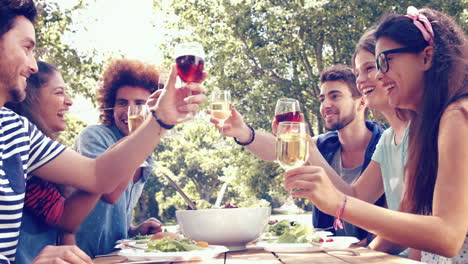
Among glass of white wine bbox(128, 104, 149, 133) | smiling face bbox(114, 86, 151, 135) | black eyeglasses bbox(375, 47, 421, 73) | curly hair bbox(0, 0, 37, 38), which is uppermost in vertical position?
curly hair bbox(0, 0, 37, 38)

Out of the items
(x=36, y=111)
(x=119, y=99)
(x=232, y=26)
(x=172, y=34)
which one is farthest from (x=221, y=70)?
(x=36, y=111)

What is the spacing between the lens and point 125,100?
3943 mm

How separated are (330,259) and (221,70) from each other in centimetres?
1244

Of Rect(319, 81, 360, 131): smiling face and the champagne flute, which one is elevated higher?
Rect(319, 81, 360, 131): smiling face

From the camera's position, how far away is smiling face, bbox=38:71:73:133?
11.0 ft

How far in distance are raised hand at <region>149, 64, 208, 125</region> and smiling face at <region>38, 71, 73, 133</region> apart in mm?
1390

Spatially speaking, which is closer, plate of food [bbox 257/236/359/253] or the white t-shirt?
plate of food [bbox 257/236/359/253]

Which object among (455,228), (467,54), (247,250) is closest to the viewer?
(455,228)

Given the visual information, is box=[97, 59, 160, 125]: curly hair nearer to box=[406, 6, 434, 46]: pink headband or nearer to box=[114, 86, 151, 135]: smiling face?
box=[114, 86, 151, 135]: smiling face

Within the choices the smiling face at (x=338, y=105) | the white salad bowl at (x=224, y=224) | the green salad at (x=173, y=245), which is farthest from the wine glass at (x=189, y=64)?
the smiling face at (x=338, y=105)

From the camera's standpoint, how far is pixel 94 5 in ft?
35.4

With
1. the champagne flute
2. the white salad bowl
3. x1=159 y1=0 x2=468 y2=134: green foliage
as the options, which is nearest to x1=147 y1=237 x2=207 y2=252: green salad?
the white salad bowl

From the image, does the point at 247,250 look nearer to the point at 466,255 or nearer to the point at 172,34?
the point at 466,255

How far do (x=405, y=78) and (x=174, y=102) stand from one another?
1.18m
